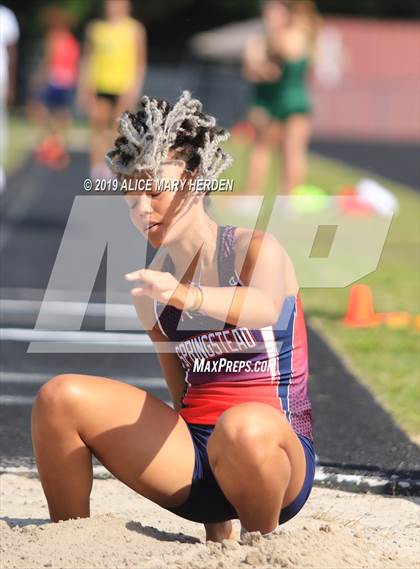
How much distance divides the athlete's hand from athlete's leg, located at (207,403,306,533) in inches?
18.4

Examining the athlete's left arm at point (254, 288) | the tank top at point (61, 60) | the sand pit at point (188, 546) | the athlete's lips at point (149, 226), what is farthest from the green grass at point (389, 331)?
the tank top at point (61, 60)

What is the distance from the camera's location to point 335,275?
10.8 m

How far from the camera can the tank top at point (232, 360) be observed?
422 centimetres

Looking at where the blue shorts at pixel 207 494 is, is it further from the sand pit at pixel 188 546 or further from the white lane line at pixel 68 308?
the white lane line at pixel 68 308

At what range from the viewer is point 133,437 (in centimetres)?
414

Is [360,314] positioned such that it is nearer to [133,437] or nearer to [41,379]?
[41,379]

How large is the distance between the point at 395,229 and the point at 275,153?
46.8 feet

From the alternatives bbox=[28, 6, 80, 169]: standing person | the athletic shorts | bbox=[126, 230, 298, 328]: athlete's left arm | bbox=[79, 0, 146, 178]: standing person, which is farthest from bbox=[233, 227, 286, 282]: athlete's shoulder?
the athletic shorts

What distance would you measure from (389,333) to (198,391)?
475 centimetres

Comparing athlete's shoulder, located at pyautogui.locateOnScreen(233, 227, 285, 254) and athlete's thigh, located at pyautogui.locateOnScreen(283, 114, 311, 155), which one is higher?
athlete's shoulder, located at pyautogui.locateOnScreen(233, 227, 285, 254)

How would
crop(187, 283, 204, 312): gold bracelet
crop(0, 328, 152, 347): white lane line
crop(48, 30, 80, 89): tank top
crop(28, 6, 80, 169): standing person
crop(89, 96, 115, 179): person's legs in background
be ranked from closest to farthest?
crop(187, 283, 204, 312): gold bracelet < crop(0, 328, 152, 347): white lane line < crop(89, 96, 115, 179): person's legs in background < crop(28, 6, 80, 169): standing person < crop(48, 30, 80, 89): tank top

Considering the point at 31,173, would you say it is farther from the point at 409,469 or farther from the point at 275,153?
the point at 409,469

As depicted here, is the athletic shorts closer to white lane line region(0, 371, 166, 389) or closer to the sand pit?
white lane line region(0, 371, 166, 389)

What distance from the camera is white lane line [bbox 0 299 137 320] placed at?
8906mm
